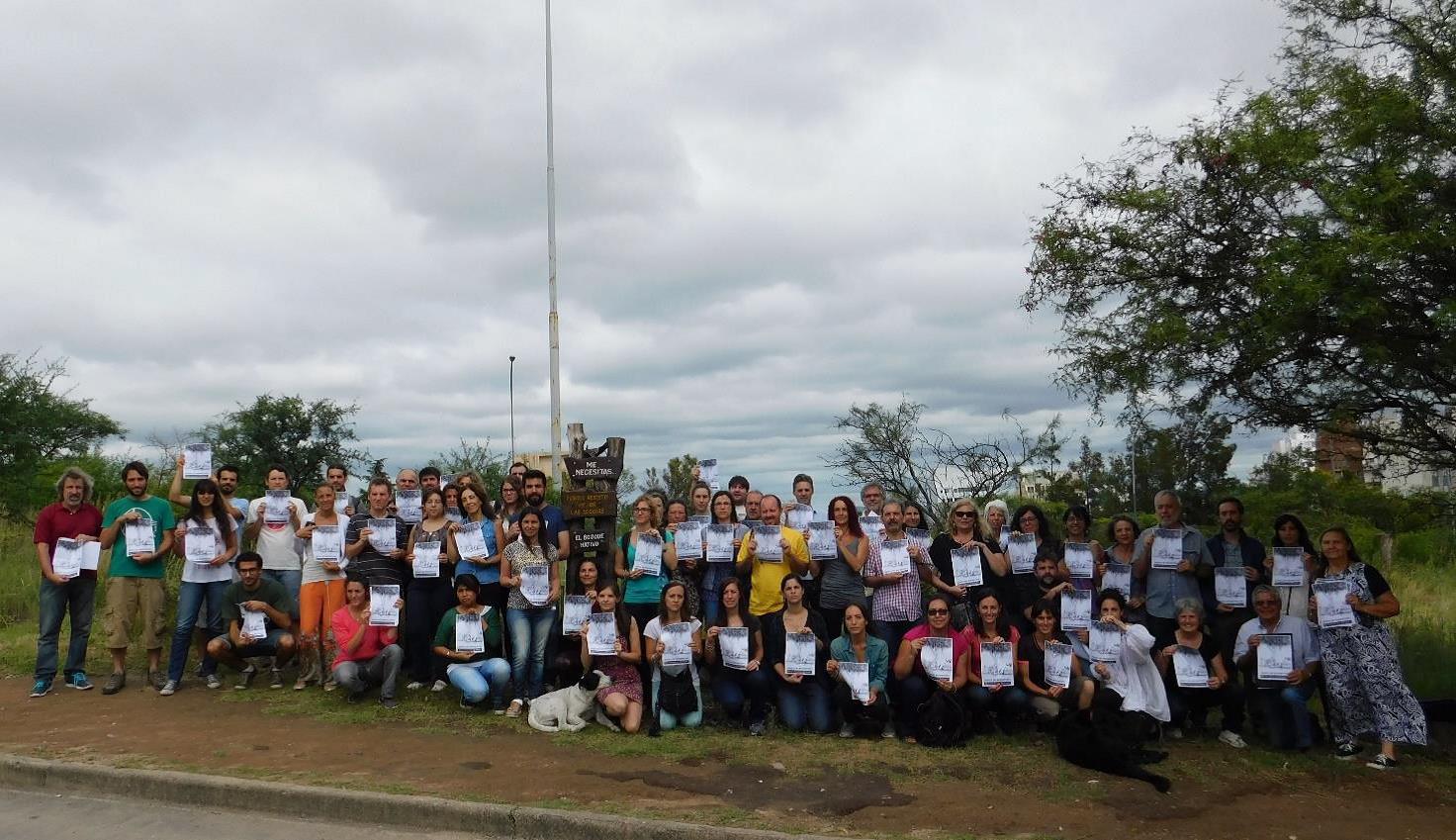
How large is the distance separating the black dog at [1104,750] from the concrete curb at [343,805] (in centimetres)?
258

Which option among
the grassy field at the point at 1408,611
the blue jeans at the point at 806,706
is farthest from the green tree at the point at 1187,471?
the blue jeans at the point at 806,706

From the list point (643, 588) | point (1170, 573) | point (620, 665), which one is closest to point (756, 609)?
point (643, 588)

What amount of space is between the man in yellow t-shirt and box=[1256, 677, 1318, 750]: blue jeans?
12.7ft

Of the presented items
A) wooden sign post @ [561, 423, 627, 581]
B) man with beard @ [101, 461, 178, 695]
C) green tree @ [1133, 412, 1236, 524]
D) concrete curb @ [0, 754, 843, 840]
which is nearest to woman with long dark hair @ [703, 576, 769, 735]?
wooden sign post @ [561, 423, 627, 581]

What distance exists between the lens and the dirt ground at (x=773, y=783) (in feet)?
20.8

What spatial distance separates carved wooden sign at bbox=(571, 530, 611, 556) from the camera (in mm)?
9625

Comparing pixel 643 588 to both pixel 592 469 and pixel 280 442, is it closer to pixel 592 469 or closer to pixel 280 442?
pixel 592 469

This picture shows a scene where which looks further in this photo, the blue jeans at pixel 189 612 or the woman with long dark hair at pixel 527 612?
the blue jeans at pixel 189 612

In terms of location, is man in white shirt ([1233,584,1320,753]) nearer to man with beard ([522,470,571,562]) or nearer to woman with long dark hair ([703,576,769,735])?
woman with long dark hair ([703,576,769,735])

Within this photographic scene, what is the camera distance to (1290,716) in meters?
8.13

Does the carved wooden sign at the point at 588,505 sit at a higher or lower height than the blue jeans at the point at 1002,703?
higher

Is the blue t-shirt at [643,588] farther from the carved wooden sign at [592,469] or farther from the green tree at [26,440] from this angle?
the green tree at [26,440]

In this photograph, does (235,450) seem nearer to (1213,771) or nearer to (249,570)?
(249,570)

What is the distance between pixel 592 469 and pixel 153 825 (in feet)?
14.8
